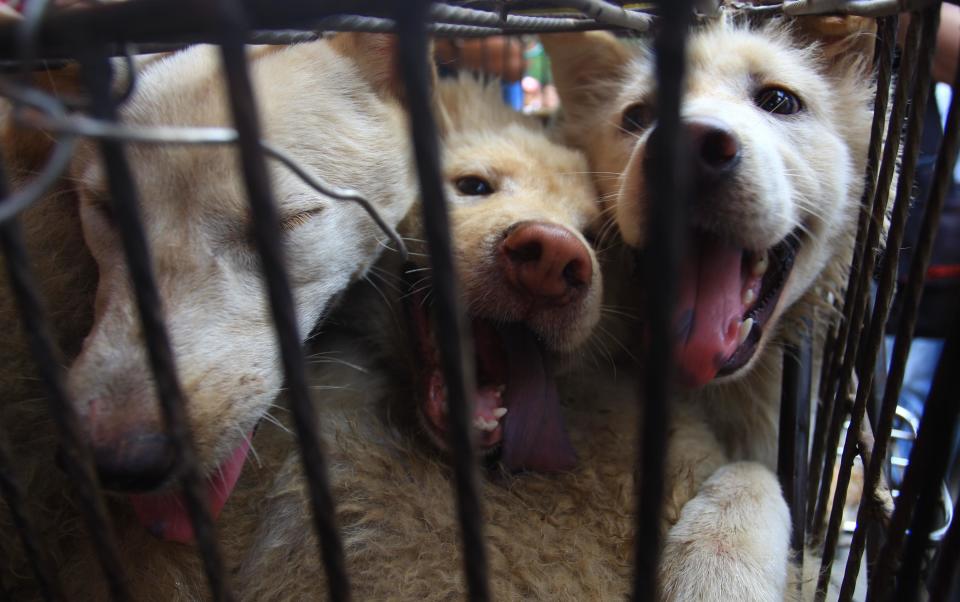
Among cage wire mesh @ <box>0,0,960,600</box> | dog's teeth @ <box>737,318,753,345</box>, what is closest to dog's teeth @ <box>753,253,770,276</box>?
dog's teeth @ <box>737,318,753,345</box>

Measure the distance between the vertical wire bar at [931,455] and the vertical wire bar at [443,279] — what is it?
48 cm

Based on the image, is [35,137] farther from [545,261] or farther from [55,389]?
[545,261]

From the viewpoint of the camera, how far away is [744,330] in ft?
4.84

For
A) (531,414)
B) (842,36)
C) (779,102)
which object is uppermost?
(842,36)

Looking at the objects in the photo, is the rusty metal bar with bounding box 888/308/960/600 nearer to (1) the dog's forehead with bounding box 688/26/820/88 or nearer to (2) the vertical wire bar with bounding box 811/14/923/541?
(2) the vertical wire bar with bounding box 811/14/923/541

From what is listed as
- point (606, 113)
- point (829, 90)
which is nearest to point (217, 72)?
point (606, 113)

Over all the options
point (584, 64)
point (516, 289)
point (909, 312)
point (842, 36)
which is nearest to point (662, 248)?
point (909, 312)

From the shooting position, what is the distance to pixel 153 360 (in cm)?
60

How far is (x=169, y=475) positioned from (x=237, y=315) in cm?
29

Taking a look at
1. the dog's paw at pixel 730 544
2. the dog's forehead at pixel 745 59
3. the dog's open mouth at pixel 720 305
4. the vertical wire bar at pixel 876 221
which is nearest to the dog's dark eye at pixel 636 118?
the dog's forehead at pixel 745 59

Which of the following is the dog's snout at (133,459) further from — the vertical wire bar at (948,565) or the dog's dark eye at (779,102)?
the dog's dark eye at (779,102)

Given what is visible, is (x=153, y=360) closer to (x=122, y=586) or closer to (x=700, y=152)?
(x=122, y=586)

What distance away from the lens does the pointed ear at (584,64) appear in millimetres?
1914

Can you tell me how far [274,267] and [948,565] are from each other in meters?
0.76
